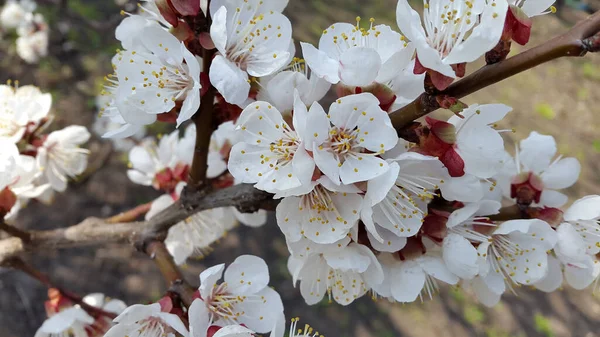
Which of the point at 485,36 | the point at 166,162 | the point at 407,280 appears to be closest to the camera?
the point at 485,36

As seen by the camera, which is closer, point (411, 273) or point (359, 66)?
point (359, 66)

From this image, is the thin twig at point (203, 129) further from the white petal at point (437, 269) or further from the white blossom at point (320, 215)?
the white petal at point (437, 269)

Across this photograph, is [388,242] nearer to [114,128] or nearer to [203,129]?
[203,129]

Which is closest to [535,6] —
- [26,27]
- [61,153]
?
[61,153]

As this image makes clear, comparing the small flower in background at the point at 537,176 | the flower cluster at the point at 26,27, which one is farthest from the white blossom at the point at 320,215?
the flower cluster at the point at 26,27

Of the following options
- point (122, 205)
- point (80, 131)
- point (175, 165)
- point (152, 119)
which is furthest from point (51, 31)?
point (152, 119)

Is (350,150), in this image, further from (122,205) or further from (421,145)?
(122,205)
